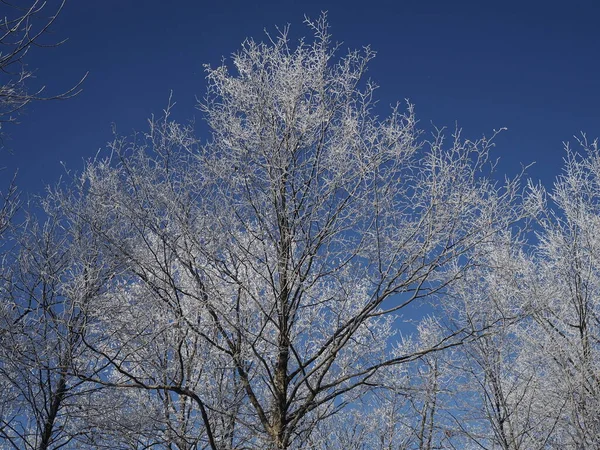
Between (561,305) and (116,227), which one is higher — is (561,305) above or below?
below

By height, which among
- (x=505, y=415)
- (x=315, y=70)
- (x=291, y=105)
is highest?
(x=315, y=70)

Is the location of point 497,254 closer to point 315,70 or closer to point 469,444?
point 469,444

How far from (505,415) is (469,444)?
1871 millimetres

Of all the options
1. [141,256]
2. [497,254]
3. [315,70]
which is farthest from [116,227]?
[497,254]

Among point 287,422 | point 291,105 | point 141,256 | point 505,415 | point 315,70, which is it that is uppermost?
point 315,70

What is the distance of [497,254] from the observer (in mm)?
9750

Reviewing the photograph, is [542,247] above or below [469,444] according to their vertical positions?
above

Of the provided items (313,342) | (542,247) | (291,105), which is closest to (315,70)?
(291,105)

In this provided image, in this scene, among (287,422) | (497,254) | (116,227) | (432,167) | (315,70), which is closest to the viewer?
(287,422)

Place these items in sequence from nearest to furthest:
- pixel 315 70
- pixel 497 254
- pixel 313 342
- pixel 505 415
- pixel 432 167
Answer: pixel 432 167 → pixel 315 70 → pixel 313 342 → pixel 505 415 → pixel 497 254

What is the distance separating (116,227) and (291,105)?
11.4 ft

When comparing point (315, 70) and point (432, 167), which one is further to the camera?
point (315, 70)

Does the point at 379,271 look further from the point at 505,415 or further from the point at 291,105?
the point at 505,415

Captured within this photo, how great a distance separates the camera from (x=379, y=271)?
549cm
